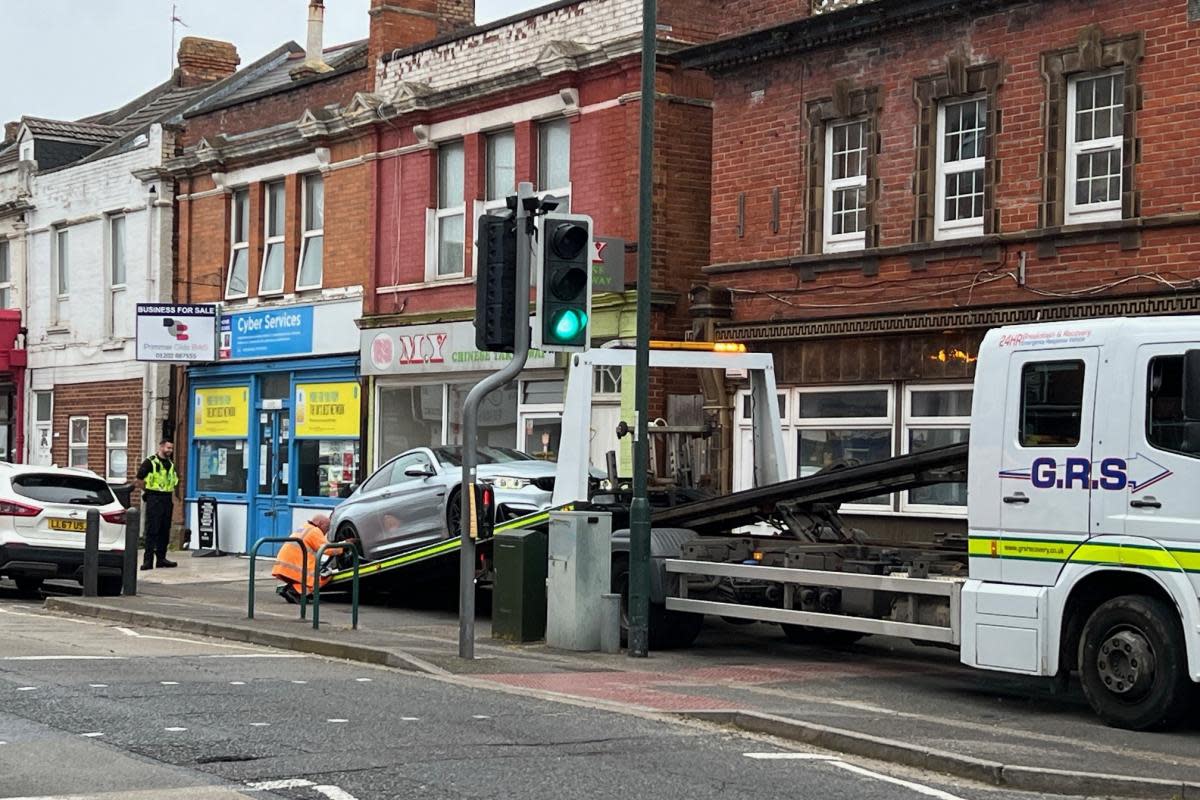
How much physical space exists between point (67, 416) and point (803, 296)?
19951 mm

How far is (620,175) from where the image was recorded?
23500 mm

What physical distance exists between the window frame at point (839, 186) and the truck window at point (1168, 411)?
29.6ft

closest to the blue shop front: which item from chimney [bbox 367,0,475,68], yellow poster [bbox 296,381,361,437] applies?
yellow poster [bbox 296,381,361,437]

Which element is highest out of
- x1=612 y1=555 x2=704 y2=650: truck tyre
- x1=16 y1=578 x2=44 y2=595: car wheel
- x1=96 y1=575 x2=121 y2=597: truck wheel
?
x1=612 y1=555 x2=704 y2=650: truck tyre

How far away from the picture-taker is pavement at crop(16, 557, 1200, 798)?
9797mm

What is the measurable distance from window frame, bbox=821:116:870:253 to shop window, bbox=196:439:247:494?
13.9 m

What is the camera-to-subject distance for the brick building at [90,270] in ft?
109

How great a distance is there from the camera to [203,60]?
131ft

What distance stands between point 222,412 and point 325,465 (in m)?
3.68

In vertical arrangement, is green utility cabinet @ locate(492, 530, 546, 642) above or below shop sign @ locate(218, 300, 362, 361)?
below

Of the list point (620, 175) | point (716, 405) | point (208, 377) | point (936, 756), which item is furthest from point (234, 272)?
point (936, 756)

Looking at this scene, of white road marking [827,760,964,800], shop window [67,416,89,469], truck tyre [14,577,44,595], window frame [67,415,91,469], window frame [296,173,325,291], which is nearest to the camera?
white road marking [827,760,964,800]

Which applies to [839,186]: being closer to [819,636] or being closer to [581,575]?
[819,636]

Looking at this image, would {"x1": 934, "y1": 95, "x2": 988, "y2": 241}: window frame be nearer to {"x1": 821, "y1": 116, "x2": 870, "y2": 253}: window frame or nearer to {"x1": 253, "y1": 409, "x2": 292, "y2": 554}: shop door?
{"x1": 821, "y1": 116, "x2": 870, "y2": 253}: window frame
